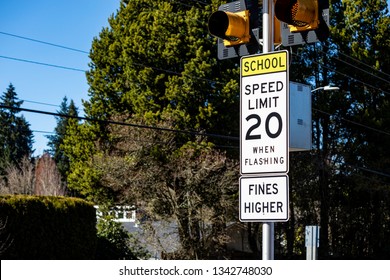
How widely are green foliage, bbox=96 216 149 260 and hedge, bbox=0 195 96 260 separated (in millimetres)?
3165

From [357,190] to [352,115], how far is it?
437cm

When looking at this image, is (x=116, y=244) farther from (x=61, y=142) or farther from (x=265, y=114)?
(x=61, y=142)

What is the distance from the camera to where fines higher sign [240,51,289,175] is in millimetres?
7273

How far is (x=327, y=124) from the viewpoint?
44312mm

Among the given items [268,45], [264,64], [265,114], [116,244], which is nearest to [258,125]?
[265,114]

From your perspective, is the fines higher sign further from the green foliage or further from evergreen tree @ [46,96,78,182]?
evergreen tree @ [46,96,78,182]

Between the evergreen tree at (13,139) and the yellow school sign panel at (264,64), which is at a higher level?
the evergreen tree at (13,139)

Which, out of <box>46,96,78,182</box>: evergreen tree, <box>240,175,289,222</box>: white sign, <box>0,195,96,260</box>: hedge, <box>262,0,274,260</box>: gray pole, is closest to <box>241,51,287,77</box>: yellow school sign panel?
<box>262,0,274,260</box>: gray pole

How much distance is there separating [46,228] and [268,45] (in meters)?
20.4

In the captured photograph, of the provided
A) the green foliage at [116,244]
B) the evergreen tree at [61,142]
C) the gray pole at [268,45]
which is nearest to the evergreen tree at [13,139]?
the evergreen tree at [61,142]

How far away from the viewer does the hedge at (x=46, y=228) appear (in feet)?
83.1

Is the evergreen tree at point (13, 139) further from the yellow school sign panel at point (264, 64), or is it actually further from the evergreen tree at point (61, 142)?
the yellow school sign panel at point (264, 64)

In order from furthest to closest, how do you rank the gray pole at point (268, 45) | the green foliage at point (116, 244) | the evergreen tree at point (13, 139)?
1. the evergreen tree at point (13, 139)
2. the green foliage at point (116, 244)
3. the gray pole at point (268, 45)

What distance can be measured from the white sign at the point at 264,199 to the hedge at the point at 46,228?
1734 cm
